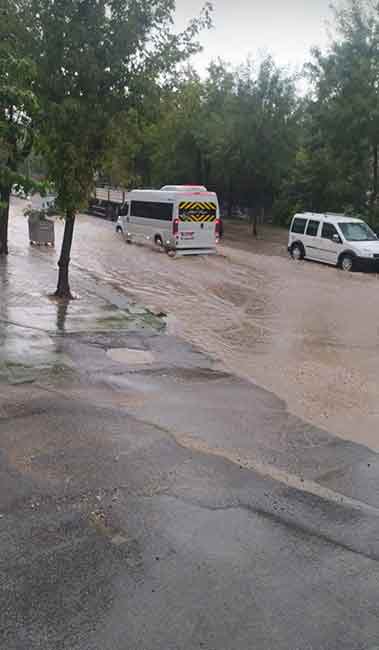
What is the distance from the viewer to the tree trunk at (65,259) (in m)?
13.7

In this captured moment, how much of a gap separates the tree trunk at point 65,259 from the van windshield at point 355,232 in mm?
10710

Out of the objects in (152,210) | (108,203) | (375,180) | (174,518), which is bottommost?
(174,518)

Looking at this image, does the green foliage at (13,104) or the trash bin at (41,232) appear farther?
the trash bin at (41,232)

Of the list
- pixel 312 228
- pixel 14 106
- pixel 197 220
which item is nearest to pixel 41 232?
pixel 197 220

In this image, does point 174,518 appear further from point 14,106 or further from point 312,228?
point 312,228

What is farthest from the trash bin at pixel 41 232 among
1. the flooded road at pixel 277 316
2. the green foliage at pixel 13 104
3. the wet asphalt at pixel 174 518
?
the green foliage at pixel 13 104

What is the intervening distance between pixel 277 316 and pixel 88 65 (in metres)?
6.60

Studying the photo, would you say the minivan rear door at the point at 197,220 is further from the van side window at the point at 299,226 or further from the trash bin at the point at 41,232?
the trash bin at the point at 41,232

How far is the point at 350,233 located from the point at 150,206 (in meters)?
7.57

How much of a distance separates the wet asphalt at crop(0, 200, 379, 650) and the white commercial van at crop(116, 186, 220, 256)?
14.3 meters

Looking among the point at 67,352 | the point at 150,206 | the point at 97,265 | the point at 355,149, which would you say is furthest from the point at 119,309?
the point at 355,149

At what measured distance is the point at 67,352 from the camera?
9805 mm

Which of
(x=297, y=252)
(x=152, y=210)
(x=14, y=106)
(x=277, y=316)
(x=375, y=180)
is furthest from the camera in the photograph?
(x=375, y=180)

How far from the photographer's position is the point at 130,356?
32.7ft
